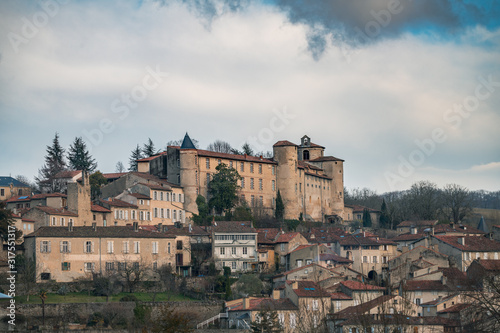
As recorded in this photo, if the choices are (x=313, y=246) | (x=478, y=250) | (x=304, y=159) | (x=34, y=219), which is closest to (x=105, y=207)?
(x=34, y=219)

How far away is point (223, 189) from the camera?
83938 mm

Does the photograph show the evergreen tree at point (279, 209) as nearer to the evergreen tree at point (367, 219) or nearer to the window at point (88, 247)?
the evergreen tree at point (367, 219)

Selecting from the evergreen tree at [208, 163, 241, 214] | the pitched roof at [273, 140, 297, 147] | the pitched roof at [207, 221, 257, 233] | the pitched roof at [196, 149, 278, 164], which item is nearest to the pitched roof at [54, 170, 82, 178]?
the pitched roof at [196, 149, 278, 164]

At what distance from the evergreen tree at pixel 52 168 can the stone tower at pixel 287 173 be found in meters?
24.0

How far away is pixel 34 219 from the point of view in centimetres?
6756

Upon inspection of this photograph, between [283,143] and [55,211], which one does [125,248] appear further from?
[283,143]

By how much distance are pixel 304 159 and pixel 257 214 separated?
21.7 meters

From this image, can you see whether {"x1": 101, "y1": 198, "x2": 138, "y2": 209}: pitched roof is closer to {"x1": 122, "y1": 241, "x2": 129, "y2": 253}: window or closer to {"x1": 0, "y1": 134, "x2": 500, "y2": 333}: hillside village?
{"x1": 0, "y1": 134, "x2": 500, "y2": 333}: hillside village

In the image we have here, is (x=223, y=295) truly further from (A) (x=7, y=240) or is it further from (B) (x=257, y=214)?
(B) (x=257, y=214)

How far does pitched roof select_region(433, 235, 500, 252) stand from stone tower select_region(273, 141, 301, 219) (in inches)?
888

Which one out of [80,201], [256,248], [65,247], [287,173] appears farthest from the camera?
[287,173]

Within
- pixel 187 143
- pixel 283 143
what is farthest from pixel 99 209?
pixel 283 143

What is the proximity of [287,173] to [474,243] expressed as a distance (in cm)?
2674

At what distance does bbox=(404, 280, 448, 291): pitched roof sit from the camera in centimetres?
5844
